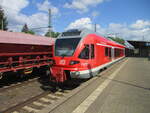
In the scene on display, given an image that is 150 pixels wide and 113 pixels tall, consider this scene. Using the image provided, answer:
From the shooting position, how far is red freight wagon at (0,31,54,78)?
23.1 ft

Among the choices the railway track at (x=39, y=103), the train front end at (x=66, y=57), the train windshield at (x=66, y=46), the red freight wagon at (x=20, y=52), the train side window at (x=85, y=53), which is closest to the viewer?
the railway track at (x=39, y=103)

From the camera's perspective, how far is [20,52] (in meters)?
8.06

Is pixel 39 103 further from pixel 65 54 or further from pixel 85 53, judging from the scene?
pixel 85 53

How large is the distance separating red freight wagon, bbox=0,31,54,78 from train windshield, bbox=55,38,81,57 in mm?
2158

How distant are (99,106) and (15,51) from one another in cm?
560

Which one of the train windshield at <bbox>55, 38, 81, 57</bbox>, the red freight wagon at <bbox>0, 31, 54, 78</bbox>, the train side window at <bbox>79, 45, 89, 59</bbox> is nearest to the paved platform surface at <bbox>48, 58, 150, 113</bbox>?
the train side window at <bbox>79, 45, 89, 59</bbox>

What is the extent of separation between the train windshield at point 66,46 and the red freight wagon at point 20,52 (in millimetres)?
2158

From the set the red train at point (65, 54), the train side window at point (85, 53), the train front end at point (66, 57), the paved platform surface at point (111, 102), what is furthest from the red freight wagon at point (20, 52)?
the paved platform surface at point (111, 102)

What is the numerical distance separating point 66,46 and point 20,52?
2.96m

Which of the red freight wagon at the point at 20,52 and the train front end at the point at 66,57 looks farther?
the red freight wagon at the point at 20,52

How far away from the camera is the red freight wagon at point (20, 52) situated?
7.03 metres

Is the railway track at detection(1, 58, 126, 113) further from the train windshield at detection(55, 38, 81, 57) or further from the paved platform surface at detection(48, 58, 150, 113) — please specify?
the train windshield at detection(55, 38, 81, 57)

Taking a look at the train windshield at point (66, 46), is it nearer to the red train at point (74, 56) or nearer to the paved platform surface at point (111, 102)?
the red train at point (74, 56)

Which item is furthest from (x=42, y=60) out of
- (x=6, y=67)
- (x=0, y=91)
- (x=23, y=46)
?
(x=0, y=91)
